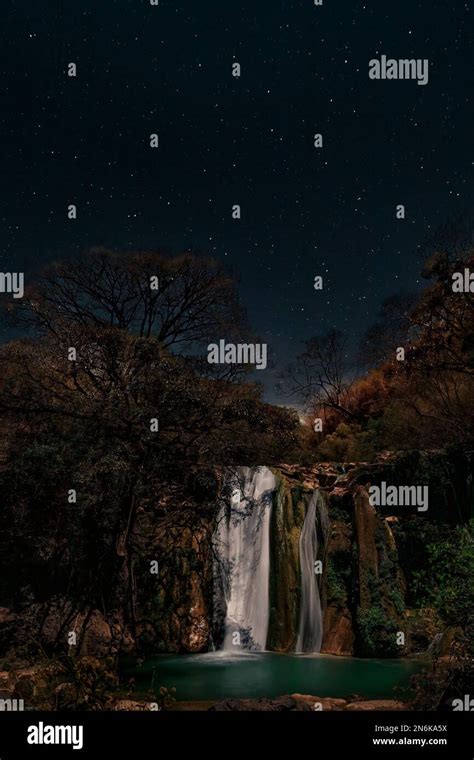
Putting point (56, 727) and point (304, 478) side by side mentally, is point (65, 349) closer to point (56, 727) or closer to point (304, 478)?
point (304, 478)

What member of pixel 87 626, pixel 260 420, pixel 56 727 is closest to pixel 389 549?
pixel 260 420

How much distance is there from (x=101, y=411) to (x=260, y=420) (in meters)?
6.39

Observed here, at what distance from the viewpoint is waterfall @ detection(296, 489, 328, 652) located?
17.1 meters

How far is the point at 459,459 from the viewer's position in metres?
19.3

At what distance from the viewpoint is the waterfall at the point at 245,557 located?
17688 millimetres

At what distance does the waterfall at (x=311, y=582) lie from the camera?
1706cm

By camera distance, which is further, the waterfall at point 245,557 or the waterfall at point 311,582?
the waterfall at point 245,557

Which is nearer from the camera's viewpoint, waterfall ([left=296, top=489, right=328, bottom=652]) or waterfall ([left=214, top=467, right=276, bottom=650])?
waterfall ([left=296, top=489, right=328, bottom=652])

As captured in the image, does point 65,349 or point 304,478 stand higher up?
point 65,349

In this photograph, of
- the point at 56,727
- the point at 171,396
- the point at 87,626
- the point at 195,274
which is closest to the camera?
the point at 56,727

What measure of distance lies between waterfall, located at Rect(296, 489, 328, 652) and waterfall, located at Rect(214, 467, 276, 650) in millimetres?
1042

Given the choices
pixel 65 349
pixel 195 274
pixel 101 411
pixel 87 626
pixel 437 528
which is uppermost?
pixel 195 274

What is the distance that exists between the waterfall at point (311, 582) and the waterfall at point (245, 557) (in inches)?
41.0

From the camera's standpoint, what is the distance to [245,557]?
61.1 feet
